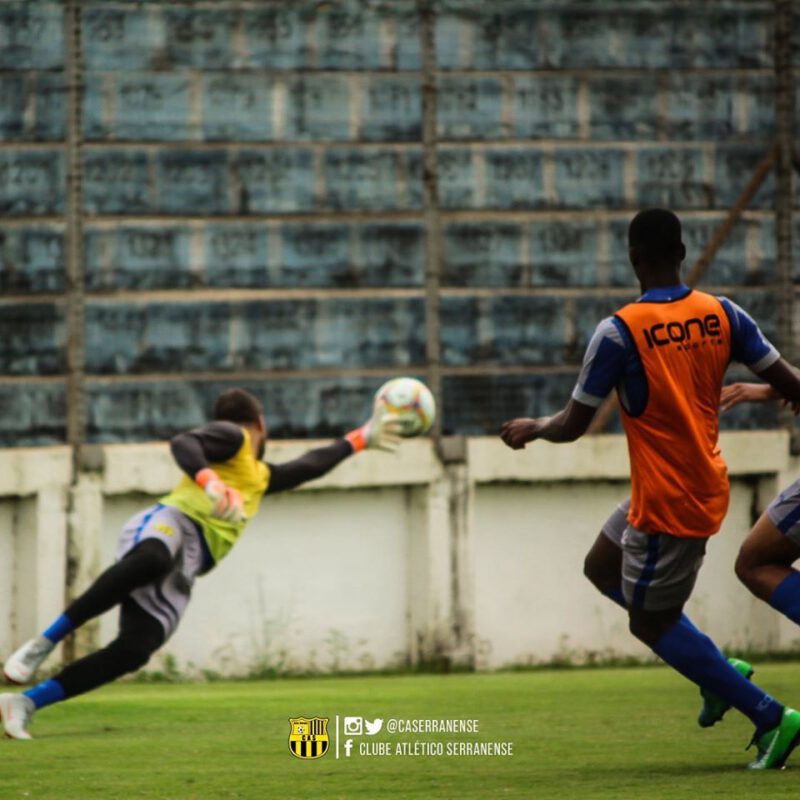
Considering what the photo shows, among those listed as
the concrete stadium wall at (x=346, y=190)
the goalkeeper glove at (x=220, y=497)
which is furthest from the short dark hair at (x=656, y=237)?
the concrete stadium wall at (x=346, y=190)

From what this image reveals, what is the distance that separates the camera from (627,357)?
21.2 feet

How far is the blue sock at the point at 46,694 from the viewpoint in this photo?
819cm

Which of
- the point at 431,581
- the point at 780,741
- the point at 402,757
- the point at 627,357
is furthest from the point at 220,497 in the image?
the point at 431,581

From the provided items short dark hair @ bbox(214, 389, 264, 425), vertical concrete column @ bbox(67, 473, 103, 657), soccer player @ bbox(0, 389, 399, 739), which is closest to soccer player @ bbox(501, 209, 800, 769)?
soccer player @ bbox(0, 389, 399, 739)

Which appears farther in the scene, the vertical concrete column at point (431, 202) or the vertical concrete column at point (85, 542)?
the vertical concrete column at point (431, 202)

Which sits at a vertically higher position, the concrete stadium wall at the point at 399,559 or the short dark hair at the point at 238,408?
the short dark hair at the point at 238,408

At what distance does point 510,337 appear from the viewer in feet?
46.8

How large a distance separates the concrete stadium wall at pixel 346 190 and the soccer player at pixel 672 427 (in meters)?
7.33

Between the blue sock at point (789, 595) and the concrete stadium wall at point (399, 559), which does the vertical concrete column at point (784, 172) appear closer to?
the concrete stadium wall at point (399, 559)

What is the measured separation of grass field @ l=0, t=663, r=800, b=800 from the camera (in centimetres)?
625

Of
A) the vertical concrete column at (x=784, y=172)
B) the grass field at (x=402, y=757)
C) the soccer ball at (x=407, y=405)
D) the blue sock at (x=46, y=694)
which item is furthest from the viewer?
the vertical concrete column at (x=784, y=172)

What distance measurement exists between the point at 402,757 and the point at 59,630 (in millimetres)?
1880

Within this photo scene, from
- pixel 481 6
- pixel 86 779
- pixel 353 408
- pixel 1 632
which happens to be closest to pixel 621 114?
pixel 481 6

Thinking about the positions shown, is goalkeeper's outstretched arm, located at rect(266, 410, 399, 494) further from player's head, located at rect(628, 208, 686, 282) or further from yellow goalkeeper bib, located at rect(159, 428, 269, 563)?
player's head, located at rect(628, 208, 686, 282)
